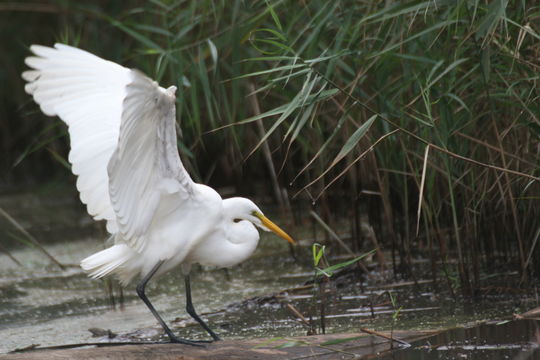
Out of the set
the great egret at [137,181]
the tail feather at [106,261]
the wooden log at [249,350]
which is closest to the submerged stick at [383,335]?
the wooden log at [249,350]

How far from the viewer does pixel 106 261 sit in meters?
3.62

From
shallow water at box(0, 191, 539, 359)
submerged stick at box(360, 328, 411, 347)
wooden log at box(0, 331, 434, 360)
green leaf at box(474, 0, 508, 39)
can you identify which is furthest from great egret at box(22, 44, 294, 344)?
green leaf at box(474, 0, 508, 39)

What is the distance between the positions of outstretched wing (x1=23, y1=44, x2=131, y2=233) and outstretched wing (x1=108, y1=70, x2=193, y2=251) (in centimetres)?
38

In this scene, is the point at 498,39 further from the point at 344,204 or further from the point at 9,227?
the point at 9,227

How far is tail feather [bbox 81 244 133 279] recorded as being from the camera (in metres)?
3.60

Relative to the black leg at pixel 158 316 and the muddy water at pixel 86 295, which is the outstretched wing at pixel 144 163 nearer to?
the black leg at pixel 158 316

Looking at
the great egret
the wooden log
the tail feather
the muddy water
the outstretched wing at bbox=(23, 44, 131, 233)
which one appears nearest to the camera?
A: the wooden log

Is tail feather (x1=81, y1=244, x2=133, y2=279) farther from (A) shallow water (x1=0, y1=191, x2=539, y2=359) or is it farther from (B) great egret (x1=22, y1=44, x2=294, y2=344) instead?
(A) shallow water (x1=0, y1=191, x2=539, y2=359)

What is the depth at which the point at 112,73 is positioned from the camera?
13.7 feet

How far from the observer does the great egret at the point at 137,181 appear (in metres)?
3.26

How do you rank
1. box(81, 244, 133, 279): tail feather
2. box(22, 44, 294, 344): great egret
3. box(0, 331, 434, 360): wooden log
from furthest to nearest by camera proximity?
box(81, 244, 133, 279): tail feather → box(22, 44, 294, 344): great egret → box(0, 331, 434, 360): wooden log

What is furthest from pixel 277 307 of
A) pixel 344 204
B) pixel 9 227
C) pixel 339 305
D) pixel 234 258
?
pixel 9 227

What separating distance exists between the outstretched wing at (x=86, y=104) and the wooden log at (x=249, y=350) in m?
0.77

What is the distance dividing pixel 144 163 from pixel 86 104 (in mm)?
809
